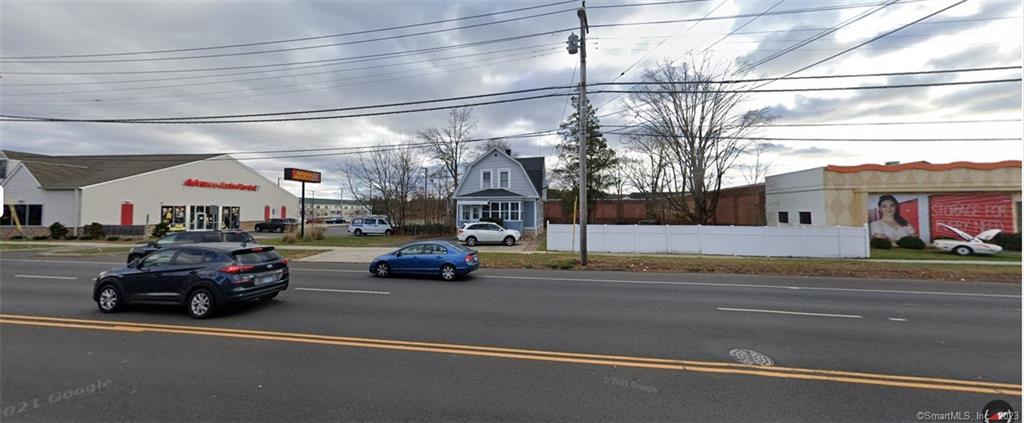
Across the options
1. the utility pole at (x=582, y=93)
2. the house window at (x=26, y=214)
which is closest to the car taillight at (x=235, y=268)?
the utility pole at (x=582, y=93)

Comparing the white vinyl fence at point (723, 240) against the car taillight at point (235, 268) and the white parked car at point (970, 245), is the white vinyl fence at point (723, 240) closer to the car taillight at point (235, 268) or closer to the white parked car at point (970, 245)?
the white parked car at point (970, 245)

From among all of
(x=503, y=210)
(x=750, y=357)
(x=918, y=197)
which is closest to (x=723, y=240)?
(x=918, y=197)

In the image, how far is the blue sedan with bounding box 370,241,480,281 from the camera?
1217cm

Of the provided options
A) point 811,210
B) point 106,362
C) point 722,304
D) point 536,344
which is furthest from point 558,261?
point 811,210

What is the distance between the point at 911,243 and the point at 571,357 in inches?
1036

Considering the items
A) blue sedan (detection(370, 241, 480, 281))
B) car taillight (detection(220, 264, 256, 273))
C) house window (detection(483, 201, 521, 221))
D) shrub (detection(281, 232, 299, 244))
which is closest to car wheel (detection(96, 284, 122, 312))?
car taillight (detection(220, 264, 256, 273))

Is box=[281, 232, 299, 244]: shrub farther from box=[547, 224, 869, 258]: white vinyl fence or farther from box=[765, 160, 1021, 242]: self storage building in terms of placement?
box=[765, 160, 1021, 242]: self storage building

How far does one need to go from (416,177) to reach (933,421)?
36014 millimetres

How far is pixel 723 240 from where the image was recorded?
1966 centimetres

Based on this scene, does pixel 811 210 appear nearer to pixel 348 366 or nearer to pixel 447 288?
pixel 447 288

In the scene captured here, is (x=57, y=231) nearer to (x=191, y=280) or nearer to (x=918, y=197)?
(x=191, y=280)

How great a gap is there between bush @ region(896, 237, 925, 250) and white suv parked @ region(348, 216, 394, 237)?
113 ft

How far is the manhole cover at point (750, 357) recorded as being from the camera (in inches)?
193

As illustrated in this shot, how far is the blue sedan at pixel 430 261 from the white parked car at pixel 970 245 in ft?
77.8
